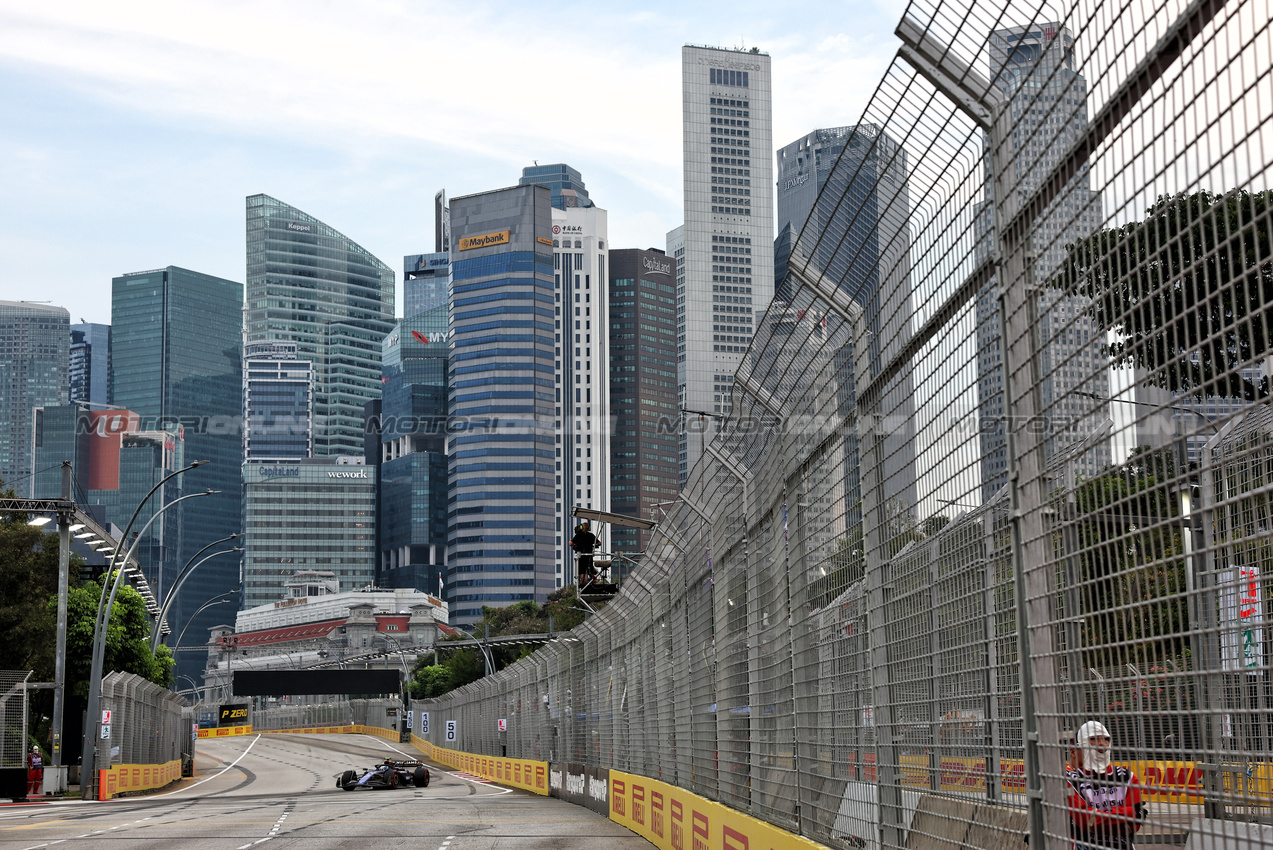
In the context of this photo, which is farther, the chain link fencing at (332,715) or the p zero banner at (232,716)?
the p zero banner at (232,716)

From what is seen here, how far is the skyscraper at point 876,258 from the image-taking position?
5488mm

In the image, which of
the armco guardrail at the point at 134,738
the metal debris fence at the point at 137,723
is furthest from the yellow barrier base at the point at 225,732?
the armco guardrail at the point at 134,738

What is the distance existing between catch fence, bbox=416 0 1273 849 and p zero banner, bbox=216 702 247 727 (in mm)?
126270

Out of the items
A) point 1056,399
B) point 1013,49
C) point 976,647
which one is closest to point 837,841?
point 976,647

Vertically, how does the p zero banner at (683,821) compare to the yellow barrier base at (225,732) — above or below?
above

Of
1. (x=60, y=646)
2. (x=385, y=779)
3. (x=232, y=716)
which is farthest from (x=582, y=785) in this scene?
(x=232, y=716)

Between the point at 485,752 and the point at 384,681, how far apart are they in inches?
3122

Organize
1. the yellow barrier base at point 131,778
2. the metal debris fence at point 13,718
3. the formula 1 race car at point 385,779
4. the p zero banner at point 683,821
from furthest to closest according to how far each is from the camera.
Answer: the formula 1 race car at point 385,779 < the yellow barrier base at point 131,778 < the metal debris fence at point 13,718 < the p zero banner at point 683,821

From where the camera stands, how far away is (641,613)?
1627 centimetres

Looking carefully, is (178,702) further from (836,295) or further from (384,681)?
(384,681)

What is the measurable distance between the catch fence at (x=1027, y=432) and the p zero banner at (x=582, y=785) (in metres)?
13.8

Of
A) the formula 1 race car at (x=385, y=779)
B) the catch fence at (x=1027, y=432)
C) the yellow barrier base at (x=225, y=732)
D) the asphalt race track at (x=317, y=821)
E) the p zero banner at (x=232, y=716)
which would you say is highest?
the catch fence at (x=1027, y=432)

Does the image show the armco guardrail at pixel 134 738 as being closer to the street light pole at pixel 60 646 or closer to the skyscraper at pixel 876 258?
the street light pole at pixel 60 646

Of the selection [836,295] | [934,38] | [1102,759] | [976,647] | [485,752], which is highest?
[934,38]
